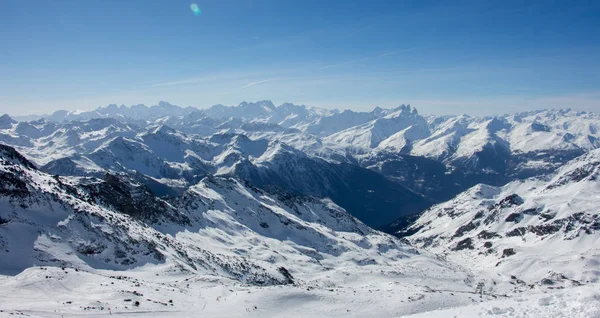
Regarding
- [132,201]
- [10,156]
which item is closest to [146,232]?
[132,201]

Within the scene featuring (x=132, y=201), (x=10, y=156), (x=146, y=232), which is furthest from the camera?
(x=132, y=201)

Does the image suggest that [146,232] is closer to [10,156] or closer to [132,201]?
[132,201]

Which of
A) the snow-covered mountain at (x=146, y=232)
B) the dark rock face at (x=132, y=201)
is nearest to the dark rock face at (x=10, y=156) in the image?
the snow-covered mountain at (x=146, y=232)

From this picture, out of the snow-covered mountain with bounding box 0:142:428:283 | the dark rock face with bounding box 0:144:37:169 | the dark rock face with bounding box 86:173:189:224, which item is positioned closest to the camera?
the snow-covered mountain with bounding box 0:142:428:283

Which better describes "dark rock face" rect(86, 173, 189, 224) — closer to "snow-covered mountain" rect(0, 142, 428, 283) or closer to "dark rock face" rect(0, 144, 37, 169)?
"snow-covered mountain" rect(0, 142, 428, 283)

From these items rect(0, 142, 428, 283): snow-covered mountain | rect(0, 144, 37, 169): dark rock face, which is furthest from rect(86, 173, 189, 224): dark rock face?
rect(0, 144, 37, 169): dark rock face

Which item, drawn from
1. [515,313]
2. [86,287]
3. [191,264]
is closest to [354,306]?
[515,313]

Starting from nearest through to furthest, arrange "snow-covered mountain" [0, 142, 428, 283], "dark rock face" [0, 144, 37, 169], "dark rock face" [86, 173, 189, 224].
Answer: "snow-covered mountain" [0, 142, 428, 283], "dark rock face" [0, 144, 37, 169], "dark rock face" [86, 173, 189, 224]

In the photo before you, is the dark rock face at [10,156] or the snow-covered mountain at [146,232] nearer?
the snow-covered mountain at [146,232]

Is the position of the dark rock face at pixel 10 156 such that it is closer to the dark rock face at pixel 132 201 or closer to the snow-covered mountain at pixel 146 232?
Answer: the snow-covered mountain at pixel 146 232

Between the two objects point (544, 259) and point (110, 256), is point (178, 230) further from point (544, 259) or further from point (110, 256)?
point (544, 259)

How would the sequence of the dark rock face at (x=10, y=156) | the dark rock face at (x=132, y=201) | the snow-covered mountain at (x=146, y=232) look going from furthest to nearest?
the dark rock face at (x=132, y=201) < the dark rock face at (x=10, y=156) < the snow-covered mountain at (x=146, y=232)
